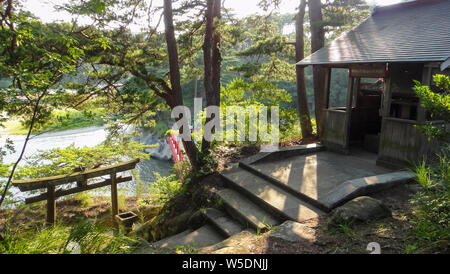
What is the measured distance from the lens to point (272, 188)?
5.82m

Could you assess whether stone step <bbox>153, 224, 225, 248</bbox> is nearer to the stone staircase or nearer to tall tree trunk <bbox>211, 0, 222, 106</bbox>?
the stone staircase

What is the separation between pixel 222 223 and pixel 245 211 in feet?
1.55

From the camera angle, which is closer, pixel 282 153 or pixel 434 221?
pixel 434 221

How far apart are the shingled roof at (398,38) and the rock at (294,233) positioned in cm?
371

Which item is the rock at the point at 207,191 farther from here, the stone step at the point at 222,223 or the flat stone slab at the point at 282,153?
the flat stone slab at the point at 282,153

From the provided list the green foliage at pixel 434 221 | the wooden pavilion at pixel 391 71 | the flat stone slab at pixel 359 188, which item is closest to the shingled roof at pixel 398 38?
the wooden pavilion at pixel 391 71

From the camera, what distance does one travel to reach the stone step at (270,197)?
4.67m

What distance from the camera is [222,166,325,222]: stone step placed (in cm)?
467

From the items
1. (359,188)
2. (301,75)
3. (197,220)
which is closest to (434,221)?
(359,188)

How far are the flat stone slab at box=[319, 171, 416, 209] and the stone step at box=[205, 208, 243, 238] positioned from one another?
4.98ft

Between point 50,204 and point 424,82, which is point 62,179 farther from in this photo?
point 424,82

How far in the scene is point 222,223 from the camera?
5.27 meters
